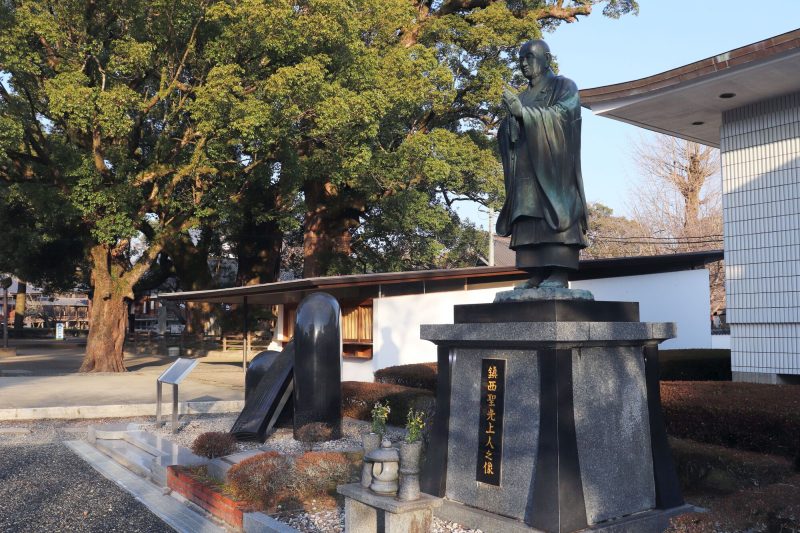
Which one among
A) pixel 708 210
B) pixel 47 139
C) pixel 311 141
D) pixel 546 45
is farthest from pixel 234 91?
pixel 708 210

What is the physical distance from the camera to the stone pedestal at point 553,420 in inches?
209

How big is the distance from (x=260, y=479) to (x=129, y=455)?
164 inches

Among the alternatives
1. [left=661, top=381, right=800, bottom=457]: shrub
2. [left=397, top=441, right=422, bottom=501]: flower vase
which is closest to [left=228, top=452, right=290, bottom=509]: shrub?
[left=397, top=441, right=422, bottom=501]: flower vase

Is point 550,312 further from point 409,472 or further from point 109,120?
point 109,120

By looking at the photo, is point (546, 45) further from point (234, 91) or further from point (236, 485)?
point (234, 91)

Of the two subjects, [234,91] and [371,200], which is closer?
[234,91]

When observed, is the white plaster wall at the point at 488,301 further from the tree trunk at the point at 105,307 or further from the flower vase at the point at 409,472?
the flower vase at the point at 409,472

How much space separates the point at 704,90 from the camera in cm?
1052

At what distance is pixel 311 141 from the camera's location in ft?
82.1

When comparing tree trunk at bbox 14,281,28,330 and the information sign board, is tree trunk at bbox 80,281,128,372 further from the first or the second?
tree trunk at bbox 14,281,28,330

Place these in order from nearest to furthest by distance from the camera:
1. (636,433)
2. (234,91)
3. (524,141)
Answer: (636,433) → (524,141) → (234,91)

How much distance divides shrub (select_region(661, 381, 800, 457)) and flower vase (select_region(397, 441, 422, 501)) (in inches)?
169

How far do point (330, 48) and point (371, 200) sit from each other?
25.1 feet

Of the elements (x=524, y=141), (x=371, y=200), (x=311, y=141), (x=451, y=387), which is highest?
(x=311, y=141)
